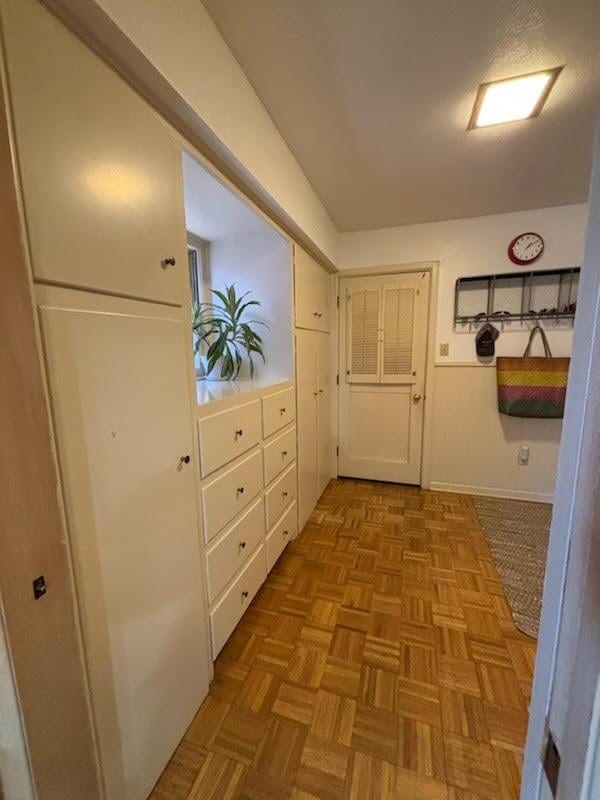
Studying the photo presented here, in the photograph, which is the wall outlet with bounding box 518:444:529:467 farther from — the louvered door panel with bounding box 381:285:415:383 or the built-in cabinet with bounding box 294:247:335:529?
the built-in cabinet with bounding box 294:247:335:529

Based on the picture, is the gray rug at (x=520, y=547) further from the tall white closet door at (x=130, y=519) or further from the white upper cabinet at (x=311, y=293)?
the white upper cabinet at (x=311, y=293)

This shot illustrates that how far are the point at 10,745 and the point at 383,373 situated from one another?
2.90 metres

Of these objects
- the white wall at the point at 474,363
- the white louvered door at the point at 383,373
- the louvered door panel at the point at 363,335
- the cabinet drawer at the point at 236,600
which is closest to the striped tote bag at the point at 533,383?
the white wall at the point at 474,363

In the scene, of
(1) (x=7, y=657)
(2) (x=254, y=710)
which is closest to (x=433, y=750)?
(2) (x=254, y=710)

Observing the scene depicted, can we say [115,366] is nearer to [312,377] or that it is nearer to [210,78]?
[210,78]

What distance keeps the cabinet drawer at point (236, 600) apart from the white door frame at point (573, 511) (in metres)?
1.16

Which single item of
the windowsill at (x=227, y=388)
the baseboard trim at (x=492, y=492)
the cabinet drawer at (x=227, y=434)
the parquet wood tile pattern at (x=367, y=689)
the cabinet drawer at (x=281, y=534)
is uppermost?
the windowsill at (x=227, y=388)

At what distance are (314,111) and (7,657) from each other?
6.71ft

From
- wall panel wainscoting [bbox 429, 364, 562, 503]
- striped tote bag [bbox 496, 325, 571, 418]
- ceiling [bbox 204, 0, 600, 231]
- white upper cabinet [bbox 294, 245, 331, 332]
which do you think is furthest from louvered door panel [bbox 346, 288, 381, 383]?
striped tote bag [bbox 496, 325, 571, 418]

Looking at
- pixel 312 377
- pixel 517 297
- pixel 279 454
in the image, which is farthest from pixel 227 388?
pixel 517 297

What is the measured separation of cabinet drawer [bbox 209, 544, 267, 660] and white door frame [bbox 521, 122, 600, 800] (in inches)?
45.8

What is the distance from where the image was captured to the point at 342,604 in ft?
5.59

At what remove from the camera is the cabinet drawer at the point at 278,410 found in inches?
69.6

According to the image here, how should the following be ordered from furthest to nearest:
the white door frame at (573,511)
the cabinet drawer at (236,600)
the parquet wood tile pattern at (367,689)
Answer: the cabinet drawer at (236,600), the parquet wood tile pattern at (367,689), the white door frame at (573,511)
